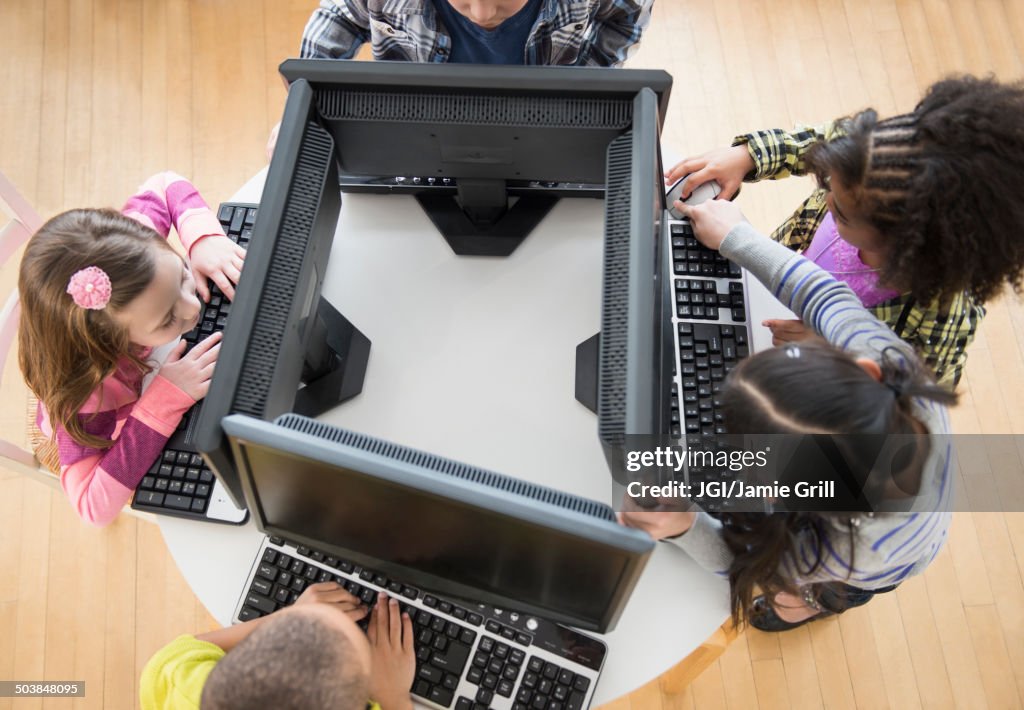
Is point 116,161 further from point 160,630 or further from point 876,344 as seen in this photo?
point 876,344

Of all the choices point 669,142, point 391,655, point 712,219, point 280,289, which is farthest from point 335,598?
point 669,142

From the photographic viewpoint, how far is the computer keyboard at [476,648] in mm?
1069

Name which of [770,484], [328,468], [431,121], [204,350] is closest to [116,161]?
[204,350]

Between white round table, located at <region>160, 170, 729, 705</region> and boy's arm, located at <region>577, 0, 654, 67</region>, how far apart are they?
302 mm

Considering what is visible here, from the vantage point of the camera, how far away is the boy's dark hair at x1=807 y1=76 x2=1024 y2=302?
1067mm

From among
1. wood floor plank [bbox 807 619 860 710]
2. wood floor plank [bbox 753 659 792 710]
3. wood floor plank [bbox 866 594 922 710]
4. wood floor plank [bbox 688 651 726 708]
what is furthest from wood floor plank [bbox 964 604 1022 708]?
wood floor plank [bbox 688 651 726 708]

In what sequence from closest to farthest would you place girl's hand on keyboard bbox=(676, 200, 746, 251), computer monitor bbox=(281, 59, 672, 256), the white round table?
1. computer monitor bbox=(281, 59, 672, 256)
2. the white round table
3. girl's hand on keyboard bbox=(676, 200, 746, 251)

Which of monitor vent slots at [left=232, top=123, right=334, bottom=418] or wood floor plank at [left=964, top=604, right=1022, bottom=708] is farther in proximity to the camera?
wood floor plank at [left=964, top=604, right=1022, bottom=708]

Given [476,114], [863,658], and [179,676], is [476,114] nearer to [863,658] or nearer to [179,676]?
[179,676]

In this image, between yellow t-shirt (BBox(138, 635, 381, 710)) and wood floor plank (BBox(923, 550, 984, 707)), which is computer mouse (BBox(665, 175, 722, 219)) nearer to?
yellow t-shirt (BBox(138, 635, 381, 710))

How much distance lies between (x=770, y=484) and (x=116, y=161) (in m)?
1.89

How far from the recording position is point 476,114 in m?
1.04

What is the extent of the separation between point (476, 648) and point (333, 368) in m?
0.45

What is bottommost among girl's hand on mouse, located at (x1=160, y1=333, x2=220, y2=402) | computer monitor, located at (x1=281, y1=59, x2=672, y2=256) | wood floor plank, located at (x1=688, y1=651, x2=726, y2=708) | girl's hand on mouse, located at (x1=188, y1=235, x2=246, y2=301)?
wood floor plank, located at (x1=688, y1=651, x2=726, y2=708)
